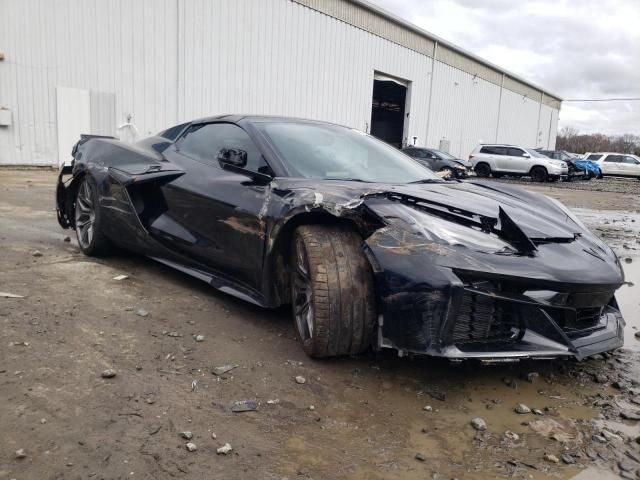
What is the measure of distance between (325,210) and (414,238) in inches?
20.0

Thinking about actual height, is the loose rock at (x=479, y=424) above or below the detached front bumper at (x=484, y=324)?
below

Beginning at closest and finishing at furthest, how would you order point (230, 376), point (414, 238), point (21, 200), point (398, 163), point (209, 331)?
point (414, 238) → point (230, 376) → point (209, 331) → point (398, 163) → point (21, 200)

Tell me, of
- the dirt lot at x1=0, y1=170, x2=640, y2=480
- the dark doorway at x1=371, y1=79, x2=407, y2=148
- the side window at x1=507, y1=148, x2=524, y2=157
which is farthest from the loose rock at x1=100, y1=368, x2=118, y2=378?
the dark doorway at x1=371, y1=79, x2=407, y2=148

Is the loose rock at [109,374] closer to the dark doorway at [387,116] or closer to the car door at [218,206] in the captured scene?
the car door at [218,206]

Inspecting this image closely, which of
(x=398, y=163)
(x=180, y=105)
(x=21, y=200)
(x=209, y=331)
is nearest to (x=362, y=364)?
(x=209, y=331)

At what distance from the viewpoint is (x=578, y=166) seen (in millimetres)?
26609

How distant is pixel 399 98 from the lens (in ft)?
99.3

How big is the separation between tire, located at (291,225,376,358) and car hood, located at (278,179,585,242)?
0.18 m

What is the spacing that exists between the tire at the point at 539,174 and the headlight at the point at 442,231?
2294cm

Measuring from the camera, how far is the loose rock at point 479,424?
7.38 feet

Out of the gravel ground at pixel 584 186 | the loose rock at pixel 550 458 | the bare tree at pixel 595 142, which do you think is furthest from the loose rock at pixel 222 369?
the bare tree at pixel 595 142

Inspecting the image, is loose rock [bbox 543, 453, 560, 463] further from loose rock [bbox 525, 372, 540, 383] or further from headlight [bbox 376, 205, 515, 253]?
headlight [bbox 376, 205, 515, 253]

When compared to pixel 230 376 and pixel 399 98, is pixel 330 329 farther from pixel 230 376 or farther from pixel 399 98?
pixel 399 98

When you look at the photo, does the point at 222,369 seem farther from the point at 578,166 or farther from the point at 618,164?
the point at 618,164
